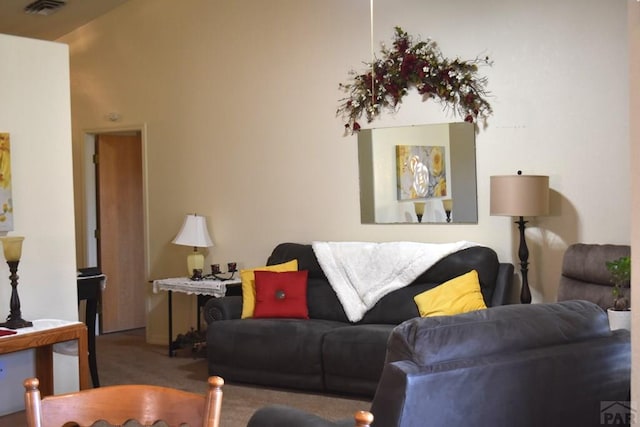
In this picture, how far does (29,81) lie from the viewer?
4.85 meters

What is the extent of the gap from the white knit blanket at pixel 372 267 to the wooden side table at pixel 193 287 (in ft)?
2.92

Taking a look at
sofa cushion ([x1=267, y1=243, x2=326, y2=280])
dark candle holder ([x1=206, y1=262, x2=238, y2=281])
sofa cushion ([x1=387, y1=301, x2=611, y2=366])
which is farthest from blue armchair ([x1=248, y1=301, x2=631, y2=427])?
dark candle holder ([x1=206, y1=262, x2=238, y2=281])

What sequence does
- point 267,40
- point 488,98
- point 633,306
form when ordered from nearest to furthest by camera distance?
point 633,306 < point 488,98 < point 267,40

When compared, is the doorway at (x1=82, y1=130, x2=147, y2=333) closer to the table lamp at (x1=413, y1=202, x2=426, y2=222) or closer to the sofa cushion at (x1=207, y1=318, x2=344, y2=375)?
the sofa cushion at (x1=207, y1=318, x2=344, y2=375)

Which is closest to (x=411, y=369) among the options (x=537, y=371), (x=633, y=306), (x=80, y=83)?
(x=537, y=371)

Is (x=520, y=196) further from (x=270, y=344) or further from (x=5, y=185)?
(x=5, y=185)

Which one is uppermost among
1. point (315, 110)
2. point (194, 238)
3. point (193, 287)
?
point (315, 110)

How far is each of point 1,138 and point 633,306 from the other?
3833 mm

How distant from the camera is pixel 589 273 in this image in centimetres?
479

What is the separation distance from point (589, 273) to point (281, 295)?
2188 millimetres

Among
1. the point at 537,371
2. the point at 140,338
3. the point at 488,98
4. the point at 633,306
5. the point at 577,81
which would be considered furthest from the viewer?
the point at 140,338

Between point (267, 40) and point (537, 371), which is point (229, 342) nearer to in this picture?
point (267, 40)

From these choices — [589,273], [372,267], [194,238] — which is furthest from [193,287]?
[589,273]

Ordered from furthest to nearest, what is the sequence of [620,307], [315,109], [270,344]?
[315,109]
[270,344]
[620,307]
